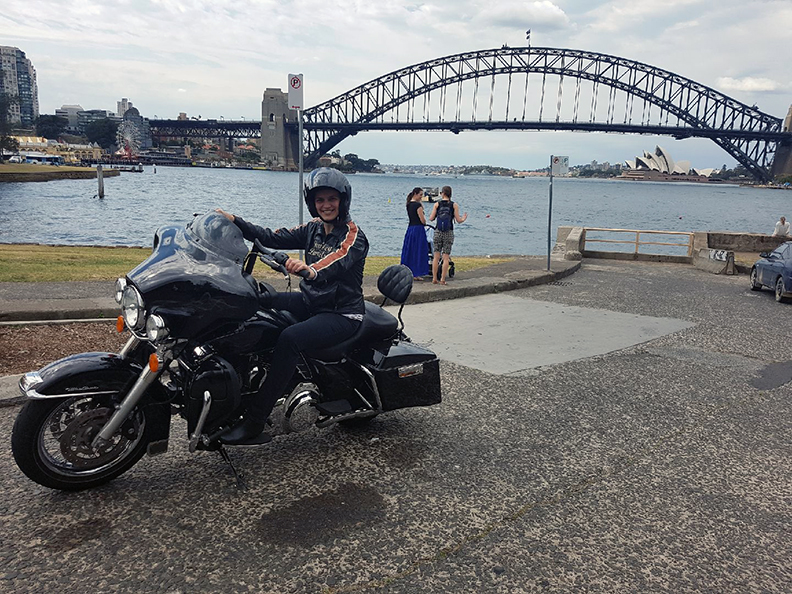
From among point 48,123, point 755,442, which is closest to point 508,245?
point 755,442

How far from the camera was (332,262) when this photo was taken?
357 cm

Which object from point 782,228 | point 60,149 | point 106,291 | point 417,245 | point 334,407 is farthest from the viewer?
point 60,149

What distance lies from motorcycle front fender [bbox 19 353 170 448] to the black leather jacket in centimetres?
95

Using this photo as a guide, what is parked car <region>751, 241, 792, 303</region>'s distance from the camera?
34.0 feet

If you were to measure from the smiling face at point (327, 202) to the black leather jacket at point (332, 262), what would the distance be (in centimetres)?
11

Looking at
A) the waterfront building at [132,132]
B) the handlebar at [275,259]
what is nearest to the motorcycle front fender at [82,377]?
the handlebar at [275,259]

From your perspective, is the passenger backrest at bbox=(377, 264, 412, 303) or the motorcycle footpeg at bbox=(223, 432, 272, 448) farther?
Answer: the passenger backrest at bbox=(377, 264, 412, 303)

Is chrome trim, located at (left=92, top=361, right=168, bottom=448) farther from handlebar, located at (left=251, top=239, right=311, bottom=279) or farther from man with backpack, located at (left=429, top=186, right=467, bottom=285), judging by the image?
man with backpack, located at (left=429, top=186, right=467, bottom=285)

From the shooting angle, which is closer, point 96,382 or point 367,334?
point 96,382

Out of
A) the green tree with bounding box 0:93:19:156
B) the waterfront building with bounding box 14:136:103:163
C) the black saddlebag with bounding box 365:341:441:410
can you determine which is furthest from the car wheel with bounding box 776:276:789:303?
the waterfront building with bounding box 14:136:103:163

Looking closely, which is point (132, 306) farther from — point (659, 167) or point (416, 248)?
point (659, 167)

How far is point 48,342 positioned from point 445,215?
21.1 ft

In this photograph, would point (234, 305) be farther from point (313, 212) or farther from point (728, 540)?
point (728, 540)

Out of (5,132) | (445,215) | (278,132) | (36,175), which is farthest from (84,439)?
(278,132)
